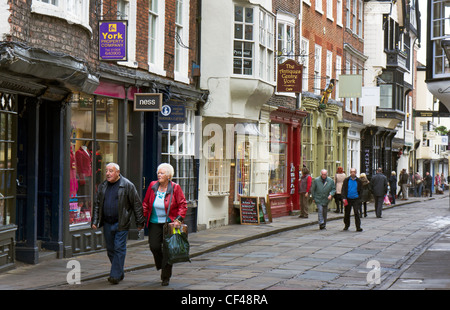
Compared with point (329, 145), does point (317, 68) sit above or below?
above

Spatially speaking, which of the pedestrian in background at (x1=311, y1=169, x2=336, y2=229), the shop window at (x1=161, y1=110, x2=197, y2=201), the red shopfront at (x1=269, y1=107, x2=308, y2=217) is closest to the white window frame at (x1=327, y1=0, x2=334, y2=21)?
the red shopfront at (x1=269, y1=107, x2=308, y2=217)

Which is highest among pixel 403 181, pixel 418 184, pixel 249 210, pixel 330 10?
pixel 330 10

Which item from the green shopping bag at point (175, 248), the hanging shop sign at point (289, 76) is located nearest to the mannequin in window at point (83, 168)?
the green shopping bag at point (175, 248)

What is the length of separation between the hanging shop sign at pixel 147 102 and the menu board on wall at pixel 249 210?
24.6 feet

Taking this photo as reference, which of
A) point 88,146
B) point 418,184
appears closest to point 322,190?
point 88,146

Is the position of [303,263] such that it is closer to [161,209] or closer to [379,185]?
[161,209]

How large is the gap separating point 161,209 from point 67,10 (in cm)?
428

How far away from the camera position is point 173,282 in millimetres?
12352

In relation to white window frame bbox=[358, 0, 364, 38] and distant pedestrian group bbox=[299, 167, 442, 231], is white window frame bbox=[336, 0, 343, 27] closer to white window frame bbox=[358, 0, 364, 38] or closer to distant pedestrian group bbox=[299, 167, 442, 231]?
white window frame bbox=[358, 0, 364, 38]

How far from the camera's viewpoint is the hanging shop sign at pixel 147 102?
17.8m

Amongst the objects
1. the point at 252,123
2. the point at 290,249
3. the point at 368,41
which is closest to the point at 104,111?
the point at 290,249

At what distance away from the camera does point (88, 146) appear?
55.0 feet
